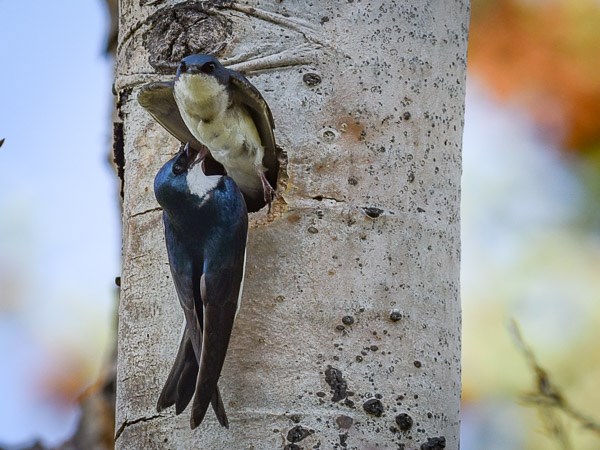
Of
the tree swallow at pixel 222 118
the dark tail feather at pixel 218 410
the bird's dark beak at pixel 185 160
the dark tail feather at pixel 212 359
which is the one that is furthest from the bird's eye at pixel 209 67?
the dark tail feather at pixel 218 410

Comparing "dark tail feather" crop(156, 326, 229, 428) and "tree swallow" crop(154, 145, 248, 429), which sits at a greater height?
"tree swallow" crop(154, 145, 248, 429)

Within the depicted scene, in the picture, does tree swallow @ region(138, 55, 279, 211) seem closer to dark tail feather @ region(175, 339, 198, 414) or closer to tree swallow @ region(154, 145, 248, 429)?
tree swallow @ region(154, 145, 248, 429)

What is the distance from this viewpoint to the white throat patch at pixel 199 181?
211cm

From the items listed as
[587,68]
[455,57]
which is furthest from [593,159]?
[455,57]

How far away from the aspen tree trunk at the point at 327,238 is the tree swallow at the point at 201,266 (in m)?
0.08

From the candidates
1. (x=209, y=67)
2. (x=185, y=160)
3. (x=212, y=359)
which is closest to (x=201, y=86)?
(x=209, y=67)

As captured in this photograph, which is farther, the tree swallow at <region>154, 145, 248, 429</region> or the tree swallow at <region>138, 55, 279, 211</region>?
the tree swallow at <region>138, 55, 279, 211</region>

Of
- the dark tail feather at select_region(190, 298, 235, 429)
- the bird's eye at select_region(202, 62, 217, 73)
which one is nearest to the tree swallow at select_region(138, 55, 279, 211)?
the bird's eye at select_region(202, 62, 217, 73)

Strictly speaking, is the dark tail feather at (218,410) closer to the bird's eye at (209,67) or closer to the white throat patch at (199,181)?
the white throat patch at (199,181)

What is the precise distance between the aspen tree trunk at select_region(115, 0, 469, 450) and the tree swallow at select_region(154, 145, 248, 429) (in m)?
0.08

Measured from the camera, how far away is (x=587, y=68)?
400 cm

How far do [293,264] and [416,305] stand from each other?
22cm

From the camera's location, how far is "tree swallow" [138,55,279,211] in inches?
82.4

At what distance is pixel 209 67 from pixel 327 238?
0.34m
